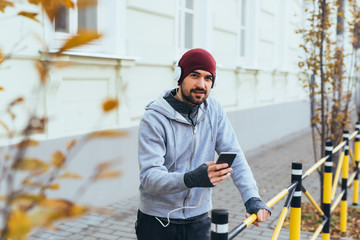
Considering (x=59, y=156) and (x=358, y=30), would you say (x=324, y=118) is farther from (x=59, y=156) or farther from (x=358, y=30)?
(x=59, y=156)

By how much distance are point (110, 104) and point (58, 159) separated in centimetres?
16

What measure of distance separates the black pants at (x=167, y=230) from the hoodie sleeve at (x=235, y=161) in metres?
0.29

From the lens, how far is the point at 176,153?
2361 millimetres

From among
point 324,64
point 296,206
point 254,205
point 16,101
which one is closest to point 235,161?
point 254,205

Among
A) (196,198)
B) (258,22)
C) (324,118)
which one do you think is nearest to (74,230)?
(196,198)

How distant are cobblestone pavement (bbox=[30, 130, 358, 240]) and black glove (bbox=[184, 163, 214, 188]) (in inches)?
15.9

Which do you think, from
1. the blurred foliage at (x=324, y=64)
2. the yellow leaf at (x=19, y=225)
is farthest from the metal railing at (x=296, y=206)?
the yellow leaf at (x=19, y=225)

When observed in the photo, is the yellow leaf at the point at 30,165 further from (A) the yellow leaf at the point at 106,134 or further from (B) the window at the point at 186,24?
(B) the window at the point at 186,24

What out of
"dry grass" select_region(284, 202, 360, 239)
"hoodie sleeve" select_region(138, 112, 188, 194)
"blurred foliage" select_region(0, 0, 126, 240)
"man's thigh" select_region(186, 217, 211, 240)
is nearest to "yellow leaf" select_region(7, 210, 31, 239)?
"blurred foliage" select_region(0, 0, 126, 240)

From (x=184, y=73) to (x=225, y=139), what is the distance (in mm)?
441

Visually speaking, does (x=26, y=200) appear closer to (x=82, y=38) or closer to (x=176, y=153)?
(x=82, y=38)

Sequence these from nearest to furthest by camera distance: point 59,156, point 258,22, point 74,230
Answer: point 59,156
point 74,230
point 258,22

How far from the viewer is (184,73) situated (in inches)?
94.8

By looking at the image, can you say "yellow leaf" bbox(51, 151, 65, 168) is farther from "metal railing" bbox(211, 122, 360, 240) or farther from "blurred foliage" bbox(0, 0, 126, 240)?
"metal railing" bbox(211, 122, 360, 240)
